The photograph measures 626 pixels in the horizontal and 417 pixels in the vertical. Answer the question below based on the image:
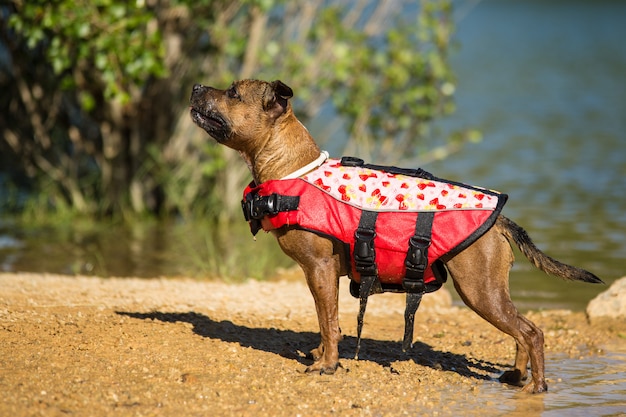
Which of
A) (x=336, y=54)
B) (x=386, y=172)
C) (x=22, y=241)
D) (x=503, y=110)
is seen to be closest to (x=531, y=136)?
(x=503, y=110)

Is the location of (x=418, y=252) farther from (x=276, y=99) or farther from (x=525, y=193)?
(x=525, y=193)

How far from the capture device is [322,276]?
21.8 ft

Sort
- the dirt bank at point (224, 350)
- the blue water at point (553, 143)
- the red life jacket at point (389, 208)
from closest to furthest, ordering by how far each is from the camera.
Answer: the dirt bank at point (224, 350), the red life jacket at point (389, 208), the blue water at point (553, 143)

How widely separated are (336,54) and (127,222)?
3.80 meters

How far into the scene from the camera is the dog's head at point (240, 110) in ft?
22.3

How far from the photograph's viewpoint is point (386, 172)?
670 cm

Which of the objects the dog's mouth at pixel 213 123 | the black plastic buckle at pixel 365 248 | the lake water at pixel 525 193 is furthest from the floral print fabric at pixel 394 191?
the lake water at pixel 525 193

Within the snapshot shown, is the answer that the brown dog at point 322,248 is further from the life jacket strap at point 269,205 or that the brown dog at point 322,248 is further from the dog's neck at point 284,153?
the life jacket strap at point 269,205

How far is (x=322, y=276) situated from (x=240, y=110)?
4.29 ft

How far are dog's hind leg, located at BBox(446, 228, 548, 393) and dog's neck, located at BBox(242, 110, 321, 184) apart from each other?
4.17 ft

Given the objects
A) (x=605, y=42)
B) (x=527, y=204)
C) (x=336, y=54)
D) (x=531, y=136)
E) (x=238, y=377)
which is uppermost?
(x=605, y=42)

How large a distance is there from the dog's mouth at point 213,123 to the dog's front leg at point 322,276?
0.84 m

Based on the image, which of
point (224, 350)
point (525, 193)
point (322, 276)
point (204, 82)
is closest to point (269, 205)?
point (322, 276)

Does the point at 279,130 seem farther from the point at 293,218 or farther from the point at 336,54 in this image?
the point at 336,54
